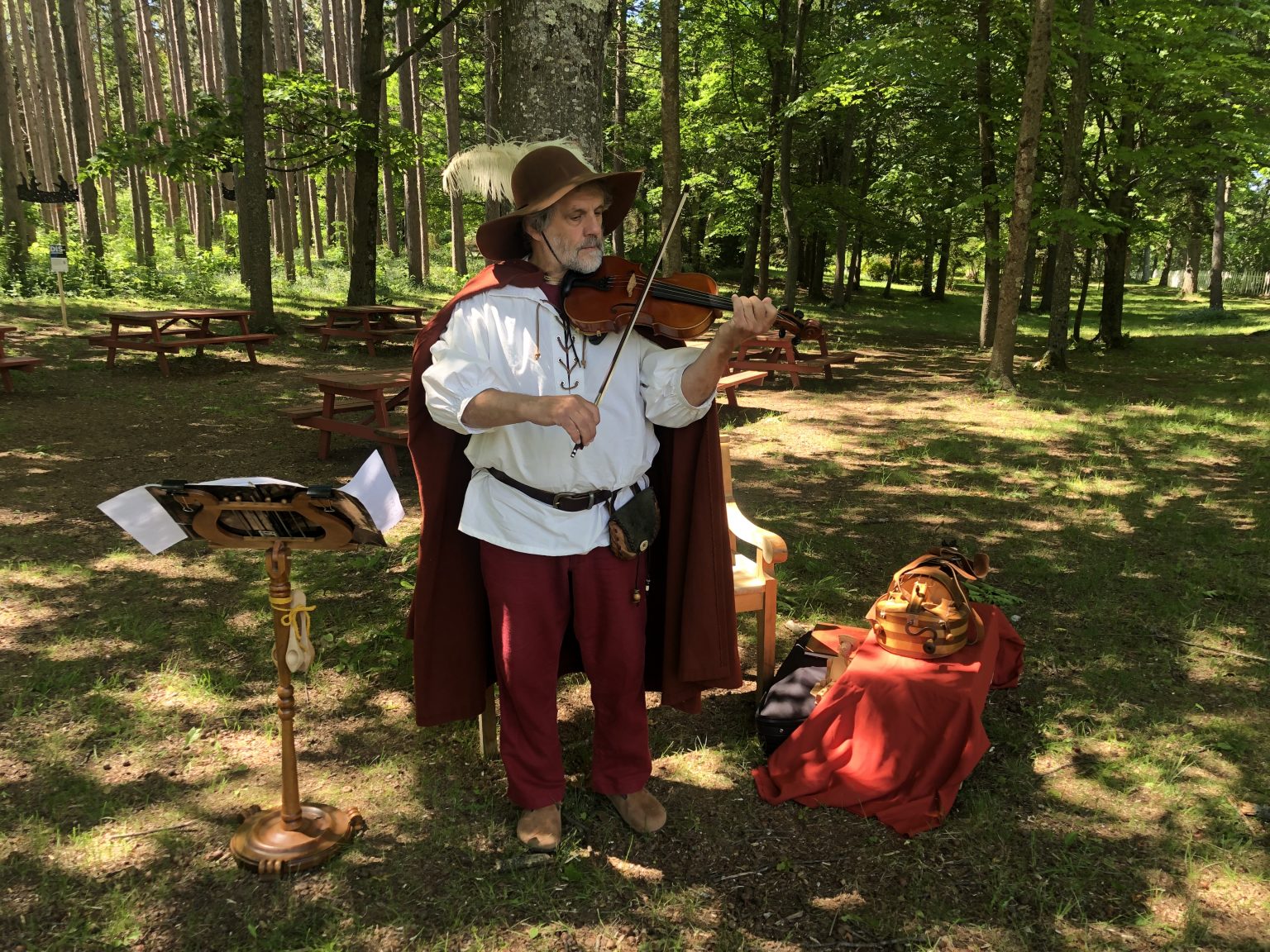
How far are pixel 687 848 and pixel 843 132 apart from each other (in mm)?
23250

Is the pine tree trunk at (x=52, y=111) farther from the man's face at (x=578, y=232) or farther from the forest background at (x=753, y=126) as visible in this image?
the man's face at (x=578, y=232)

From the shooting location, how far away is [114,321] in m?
10.7

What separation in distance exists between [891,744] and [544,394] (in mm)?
1773

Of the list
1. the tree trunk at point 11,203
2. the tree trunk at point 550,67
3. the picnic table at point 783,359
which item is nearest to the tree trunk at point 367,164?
the tree trunk at point 11,203

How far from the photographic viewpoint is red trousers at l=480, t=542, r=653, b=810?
104 inches

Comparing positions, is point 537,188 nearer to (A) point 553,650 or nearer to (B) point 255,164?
(A) point 553,650

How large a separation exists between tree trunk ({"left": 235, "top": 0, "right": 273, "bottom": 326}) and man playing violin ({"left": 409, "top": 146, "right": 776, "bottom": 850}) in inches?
468

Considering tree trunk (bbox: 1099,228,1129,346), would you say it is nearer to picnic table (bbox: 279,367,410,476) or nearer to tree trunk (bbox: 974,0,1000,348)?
tree trunk (bbox: 974,0,1000,348)

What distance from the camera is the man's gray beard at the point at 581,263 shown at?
2.55m

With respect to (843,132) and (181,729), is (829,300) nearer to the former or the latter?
(843,132)

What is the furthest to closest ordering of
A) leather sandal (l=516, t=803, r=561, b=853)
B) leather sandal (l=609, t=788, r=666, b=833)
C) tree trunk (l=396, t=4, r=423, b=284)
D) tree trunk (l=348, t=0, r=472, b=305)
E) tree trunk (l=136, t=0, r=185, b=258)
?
tree trunk (l=136, t=0, r=185, b=258)
tree trunk (l=396, t=4, r=423, b=284)
tree trunk (l=348, t=0, r=472, b=305)
leather sandal (l=609, t=788, r=666, b=833)
leather sandal (l=516, t=803, r=561, b=853)

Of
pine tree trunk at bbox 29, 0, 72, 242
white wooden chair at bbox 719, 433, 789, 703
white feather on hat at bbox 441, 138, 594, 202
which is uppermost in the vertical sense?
pine tree trunk at bbox 29, 0, 72, 242

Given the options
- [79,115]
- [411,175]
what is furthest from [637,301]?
[411,175]

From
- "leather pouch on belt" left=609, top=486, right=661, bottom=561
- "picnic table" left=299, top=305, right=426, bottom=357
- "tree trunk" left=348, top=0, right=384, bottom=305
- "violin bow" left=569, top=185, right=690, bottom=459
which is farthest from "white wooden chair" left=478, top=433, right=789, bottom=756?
"tree trunk" left=348, top=0, right=384, bottom=305
